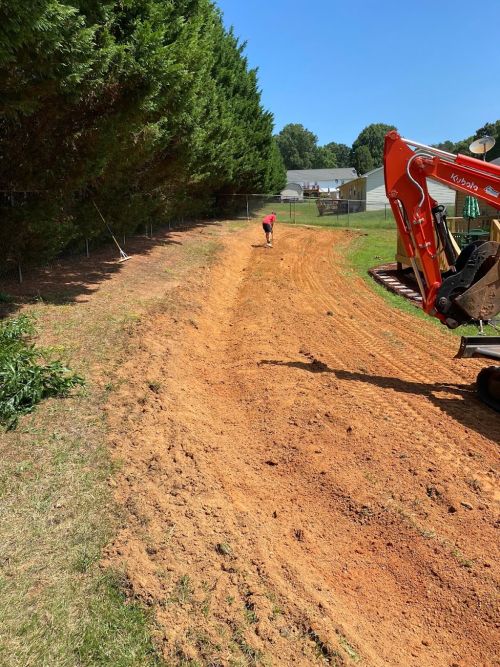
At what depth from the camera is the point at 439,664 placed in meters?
2.80

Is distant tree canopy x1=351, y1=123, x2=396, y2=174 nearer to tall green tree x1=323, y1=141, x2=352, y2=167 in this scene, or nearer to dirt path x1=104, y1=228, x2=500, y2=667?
tall green tree x1=323, y1=141, x2=352, y2=167

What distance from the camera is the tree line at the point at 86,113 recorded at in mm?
6617

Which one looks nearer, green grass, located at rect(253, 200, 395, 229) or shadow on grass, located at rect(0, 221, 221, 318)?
shadow on grass, located at rect(0, 221, 221, 318)

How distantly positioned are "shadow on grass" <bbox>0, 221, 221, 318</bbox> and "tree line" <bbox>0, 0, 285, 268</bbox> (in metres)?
0.56

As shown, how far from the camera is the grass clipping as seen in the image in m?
4.73

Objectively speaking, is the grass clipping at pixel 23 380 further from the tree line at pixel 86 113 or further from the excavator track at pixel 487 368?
the excavator track at pixel 487 368

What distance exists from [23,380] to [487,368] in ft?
17.3

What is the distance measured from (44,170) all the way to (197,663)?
8.69 meters

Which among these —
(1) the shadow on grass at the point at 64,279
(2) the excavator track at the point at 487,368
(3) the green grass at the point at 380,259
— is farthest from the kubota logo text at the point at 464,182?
(1) the shadow on grass at the point at 64,279

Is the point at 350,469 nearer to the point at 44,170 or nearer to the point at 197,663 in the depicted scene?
the point at 197,663

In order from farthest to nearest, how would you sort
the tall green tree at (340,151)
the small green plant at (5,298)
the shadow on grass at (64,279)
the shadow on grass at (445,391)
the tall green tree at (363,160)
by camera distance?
the tall green tree at (340,151), the tall green tree at (363,160), the shadow on grass at (64,279), the small green plant at (5,298), the shadow on grass at (445,391)

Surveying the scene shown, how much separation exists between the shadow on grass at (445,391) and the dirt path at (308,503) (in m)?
0.04

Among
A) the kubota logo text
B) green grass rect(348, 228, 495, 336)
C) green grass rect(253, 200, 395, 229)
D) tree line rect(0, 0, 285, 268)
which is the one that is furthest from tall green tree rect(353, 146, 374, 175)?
the kubota logo text

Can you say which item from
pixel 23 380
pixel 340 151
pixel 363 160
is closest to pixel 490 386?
pixel 23 380
